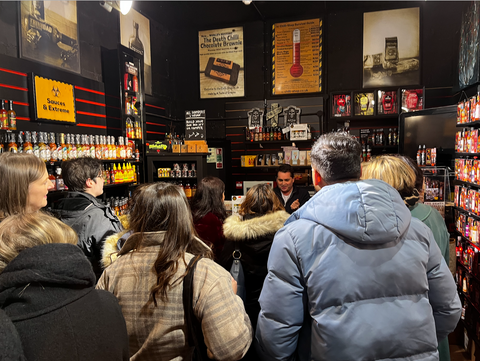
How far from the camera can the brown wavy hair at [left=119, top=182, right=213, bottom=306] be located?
4.24 ft

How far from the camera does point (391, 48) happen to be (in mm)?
6457

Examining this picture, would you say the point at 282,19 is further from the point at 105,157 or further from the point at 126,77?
the point at 105,157

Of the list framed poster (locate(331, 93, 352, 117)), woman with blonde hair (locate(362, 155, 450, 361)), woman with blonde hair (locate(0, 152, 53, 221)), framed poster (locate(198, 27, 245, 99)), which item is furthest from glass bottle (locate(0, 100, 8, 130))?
framed poster (locate(331, 93, 352, 117))

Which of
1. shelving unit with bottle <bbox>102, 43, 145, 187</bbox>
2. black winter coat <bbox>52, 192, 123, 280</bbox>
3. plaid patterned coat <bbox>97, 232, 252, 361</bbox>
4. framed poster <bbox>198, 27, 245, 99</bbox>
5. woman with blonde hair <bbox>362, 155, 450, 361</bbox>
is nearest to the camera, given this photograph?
plaid patterned coat <bbox>97, 232, 252, 361</bbox>

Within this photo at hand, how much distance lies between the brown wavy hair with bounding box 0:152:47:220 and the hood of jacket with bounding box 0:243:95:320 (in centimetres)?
125

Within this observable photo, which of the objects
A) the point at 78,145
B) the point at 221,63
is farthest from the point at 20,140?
the point at 221,63

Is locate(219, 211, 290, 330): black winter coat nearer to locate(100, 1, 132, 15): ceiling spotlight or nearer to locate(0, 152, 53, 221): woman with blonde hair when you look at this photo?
locate(0, 152, 53, 221): woman with blonde hair

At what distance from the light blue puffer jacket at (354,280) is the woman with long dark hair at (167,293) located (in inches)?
6.2

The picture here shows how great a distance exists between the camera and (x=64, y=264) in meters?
0.88

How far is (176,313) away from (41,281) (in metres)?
0.55

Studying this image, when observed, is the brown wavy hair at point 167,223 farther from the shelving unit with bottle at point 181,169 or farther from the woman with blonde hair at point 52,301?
the shelving unit with bottle at point 181,169

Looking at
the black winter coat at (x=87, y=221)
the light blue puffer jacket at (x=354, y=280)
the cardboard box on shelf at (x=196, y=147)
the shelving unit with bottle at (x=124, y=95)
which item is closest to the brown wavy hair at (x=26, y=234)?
the light blue puffer jacket at (x=354, y=280)

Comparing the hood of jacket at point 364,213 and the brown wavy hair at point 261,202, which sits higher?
the hood of jacket at point 364,213

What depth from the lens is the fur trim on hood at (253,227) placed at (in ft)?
6.81
